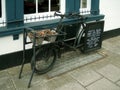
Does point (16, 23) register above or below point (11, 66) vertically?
above

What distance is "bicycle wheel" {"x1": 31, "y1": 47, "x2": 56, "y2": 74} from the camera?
4277mm

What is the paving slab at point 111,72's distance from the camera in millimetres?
4435

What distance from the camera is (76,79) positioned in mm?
4316

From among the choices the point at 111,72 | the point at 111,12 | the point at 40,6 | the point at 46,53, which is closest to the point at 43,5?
the point at 40,6

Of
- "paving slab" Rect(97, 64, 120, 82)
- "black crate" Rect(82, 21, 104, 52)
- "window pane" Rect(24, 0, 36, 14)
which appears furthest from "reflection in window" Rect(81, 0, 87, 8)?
"paving slab" Rect(97, 64, 120, 82)

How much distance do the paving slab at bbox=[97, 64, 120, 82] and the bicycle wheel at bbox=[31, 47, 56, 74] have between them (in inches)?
41.9

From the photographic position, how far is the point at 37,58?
14.0 feet

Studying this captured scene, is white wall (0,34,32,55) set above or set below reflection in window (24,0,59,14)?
below

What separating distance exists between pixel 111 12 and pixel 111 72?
8.24ft

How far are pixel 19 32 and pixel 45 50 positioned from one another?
66 cm

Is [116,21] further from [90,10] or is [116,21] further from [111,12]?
[90,10]

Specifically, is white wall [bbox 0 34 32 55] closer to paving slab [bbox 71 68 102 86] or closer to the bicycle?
the bicycle

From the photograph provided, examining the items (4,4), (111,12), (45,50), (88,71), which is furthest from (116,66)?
(4,4)

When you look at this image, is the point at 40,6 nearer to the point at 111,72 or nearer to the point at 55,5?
the point at 55,5
